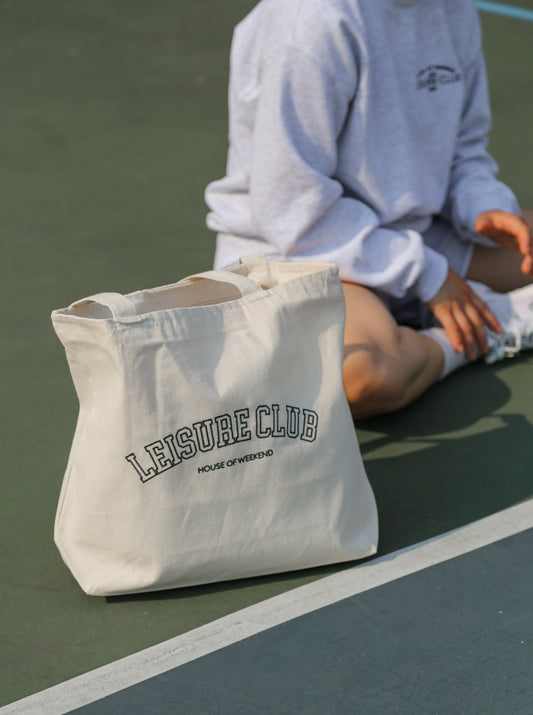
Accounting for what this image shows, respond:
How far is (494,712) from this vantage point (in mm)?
1386

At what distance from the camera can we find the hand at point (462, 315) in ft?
7.27

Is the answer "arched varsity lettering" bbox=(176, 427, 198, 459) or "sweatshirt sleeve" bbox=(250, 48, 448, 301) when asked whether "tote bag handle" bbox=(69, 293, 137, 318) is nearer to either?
"arched varsity lettering" bbox=(176, 427, 198, 459)

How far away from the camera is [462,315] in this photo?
7.33 feet

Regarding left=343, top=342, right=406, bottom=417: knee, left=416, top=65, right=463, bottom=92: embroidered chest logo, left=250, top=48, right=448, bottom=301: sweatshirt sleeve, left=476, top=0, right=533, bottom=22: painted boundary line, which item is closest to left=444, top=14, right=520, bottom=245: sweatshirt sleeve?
left=416, top=65, right=463, bottom=92: embroidered chest logo

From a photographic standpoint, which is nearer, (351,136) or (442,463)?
(442,463)

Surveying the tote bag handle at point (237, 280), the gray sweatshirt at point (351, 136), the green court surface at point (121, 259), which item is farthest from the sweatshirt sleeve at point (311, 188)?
the tote bag handle at point (237, 280)

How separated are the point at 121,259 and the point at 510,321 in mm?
1024

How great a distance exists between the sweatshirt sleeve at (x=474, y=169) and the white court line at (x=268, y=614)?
76 centimetres

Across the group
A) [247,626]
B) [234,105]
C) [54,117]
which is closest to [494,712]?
[247,626]

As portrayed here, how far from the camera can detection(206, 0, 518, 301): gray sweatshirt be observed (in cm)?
202

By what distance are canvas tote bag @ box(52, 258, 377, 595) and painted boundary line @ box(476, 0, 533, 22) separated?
383 centimetres

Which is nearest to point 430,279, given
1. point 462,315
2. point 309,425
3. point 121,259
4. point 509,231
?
point 462,315

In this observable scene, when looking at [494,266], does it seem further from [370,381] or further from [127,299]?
[127,299]

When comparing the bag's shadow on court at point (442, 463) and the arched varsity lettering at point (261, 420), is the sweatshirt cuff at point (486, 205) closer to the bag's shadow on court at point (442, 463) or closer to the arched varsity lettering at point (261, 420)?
the bag's shadow on court at point (442, 463)
